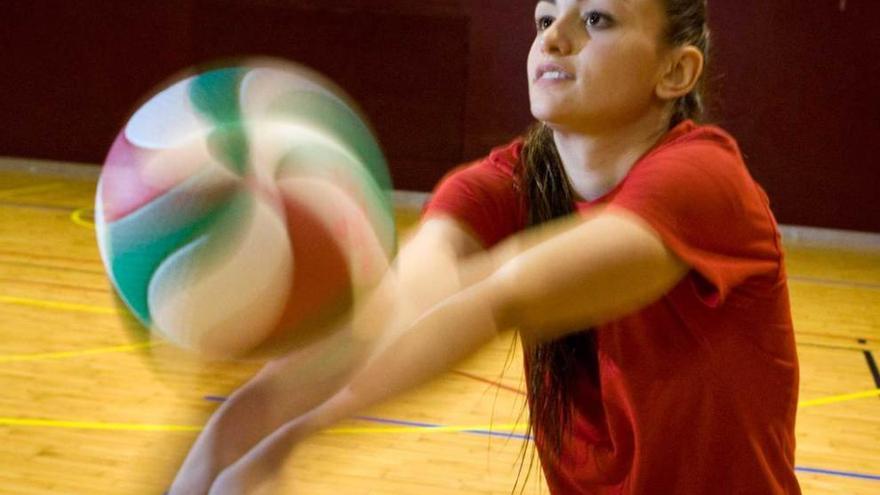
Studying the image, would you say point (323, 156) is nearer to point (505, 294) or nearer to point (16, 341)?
point (505, 294)

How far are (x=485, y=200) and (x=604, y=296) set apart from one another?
0.45m

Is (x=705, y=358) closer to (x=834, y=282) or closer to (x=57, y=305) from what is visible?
(x=57, y=305)

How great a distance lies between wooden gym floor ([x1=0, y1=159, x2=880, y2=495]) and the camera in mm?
3261

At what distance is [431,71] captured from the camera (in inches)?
318

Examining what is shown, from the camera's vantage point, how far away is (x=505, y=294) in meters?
1.01

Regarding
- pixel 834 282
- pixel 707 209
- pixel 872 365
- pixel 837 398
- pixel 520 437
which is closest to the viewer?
pixel 707 209

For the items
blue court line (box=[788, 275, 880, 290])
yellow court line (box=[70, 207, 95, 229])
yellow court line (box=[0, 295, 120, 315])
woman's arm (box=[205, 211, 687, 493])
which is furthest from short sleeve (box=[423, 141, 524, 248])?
yellow court line (box=[70, 207, 95, 229])

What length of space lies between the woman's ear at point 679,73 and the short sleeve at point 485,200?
9.7 inches

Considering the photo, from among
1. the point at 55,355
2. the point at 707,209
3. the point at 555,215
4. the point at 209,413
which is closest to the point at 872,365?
the point at 209,413

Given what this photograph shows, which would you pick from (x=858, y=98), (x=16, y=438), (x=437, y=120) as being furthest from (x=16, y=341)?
(x=858, y=98)

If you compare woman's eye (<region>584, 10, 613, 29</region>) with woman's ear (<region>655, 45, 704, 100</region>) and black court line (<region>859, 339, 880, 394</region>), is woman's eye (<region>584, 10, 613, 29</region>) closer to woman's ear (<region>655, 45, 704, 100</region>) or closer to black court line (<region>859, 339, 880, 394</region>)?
woman's ear (<region>655, 45, 704, 100</region>)

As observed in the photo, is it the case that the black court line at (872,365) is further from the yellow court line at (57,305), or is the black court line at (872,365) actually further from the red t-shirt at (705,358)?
the red t-shirt at (705,358)

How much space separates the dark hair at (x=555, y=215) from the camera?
1.39 meters

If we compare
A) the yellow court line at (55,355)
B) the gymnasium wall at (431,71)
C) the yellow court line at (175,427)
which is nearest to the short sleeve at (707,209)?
the yellow court line at (175,427)
